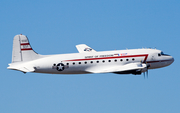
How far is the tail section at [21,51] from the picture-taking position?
5791cm

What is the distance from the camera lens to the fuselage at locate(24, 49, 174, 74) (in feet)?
188

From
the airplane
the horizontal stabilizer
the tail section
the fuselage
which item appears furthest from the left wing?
the tail section

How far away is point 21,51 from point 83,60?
10.1 m

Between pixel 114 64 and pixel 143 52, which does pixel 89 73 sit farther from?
pixel 143 52

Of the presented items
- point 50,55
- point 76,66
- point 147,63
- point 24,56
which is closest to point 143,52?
point 147,63

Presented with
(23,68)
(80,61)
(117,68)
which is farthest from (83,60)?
(23,68)

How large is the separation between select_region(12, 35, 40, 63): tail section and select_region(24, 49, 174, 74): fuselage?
41.8 inches

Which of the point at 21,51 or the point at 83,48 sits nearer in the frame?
the point at 21,51

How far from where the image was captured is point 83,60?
188ft

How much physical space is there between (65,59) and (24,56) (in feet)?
21.8

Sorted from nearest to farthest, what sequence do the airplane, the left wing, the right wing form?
the left wing → the airplane → the right wing

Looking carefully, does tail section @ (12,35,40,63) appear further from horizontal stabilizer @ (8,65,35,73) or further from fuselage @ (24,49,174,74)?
horizontal stabilizer @ (8,65,35,73)

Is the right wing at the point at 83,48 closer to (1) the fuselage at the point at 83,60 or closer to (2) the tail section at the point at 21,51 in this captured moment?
(1) the fuselage at the point at 83,60

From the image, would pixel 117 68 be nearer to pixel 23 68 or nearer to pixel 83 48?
pixel 83 48
